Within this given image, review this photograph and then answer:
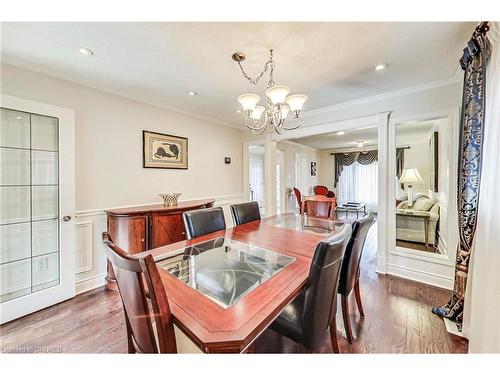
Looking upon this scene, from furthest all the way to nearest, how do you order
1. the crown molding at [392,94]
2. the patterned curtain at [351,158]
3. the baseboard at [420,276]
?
the patterned curtain at [351,158]
the baseboard at [420,276]
the crown molding at [392,94]

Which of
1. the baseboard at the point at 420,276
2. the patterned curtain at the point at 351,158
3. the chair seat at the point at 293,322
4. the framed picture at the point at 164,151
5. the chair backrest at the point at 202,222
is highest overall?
the patterned curtain at the point at 351,158

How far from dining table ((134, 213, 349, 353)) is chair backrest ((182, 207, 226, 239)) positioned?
11 centimetres

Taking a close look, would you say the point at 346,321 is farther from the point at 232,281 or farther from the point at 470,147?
the point at 470,147

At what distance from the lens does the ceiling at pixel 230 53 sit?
1522mm

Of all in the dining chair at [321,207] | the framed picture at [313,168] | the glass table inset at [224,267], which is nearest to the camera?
the glass table inset at [224,267]

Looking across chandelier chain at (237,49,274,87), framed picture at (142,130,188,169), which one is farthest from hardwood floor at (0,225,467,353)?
chandelier chain at (237,49,274,87)

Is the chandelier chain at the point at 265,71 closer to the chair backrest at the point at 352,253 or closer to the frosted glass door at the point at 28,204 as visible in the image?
the chair backrest at the point at 352,253

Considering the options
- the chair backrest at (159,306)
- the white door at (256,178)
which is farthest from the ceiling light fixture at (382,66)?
the white door at (256,178)

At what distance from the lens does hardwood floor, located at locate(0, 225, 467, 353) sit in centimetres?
154

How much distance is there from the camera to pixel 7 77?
1934 mm

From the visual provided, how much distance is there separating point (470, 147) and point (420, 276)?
179 centimetres

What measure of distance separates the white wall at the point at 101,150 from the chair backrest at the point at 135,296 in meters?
1.91

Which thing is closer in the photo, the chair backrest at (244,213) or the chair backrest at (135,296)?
the chair backrest at (135,296)
